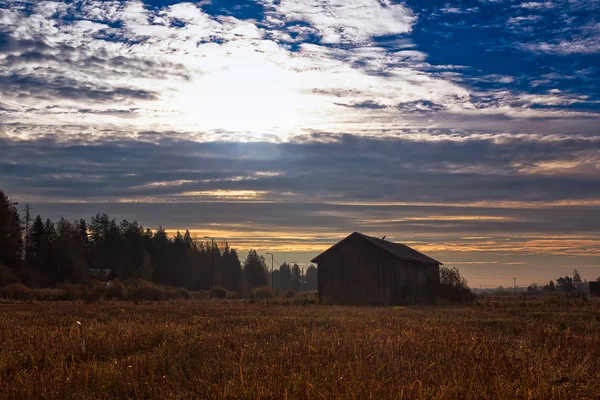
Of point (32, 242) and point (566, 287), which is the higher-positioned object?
point (32, 242)

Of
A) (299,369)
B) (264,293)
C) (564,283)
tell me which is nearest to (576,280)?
(564,283)

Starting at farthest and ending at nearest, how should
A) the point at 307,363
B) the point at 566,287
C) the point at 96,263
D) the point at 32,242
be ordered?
the point at 96,263 → the point at 566,287 → the point at 32,242 → the point at 307,363

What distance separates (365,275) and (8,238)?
52.1 m

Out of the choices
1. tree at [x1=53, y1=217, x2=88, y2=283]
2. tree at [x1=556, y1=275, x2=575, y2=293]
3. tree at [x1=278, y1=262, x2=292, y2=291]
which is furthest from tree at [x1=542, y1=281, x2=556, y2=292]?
tree at [x1=278, y1=262, x2=292, y2=291]

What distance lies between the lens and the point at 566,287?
103 m

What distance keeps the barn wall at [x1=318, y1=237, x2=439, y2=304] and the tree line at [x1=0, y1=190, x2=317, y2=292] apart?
32.3 m

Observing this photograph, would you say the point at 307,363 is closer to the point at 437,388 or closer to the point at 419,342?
the point at 437,388

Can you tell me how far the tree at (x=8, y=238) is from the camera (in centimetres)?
7531

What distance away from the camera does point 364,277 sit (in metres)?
49.0

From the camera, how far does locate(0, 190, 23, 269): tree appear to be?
2965 inches

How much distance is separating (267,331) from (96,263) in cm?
10580

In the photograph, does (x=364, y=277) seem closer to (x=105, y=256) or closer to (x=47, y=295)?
(x=47, y=295)

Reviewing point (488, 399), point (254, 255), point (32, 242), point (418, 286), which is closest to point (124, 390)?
point (488, 399)

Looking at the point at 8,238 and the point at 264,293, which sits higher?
the point at 8,238
